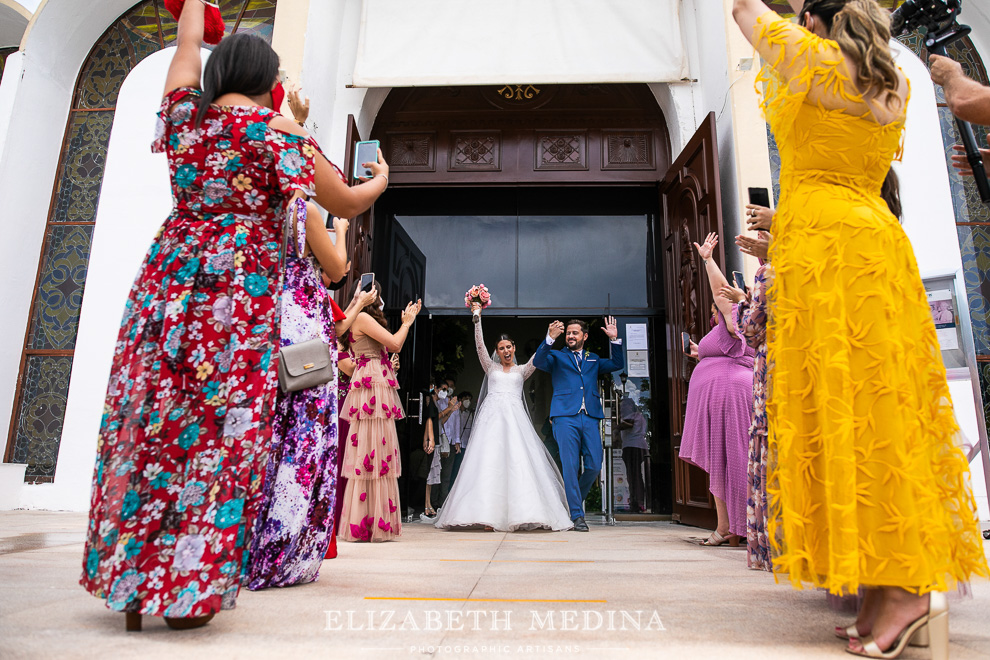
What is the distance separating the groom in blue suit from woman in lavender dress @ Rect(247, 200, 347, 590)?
11.1 feet

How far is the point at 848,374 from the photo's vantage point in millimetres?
1403

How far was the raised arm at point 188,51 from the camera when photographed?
166 cm

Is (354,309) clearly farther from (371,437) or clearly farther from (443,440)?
(443,440)

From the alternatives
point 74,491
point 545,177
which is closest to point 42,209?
point 74,491

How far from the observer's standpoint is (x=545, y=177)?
645cm

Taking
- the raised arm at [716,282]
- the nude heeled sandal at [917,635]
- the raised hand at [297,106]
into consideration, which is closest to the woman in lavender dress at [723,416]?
the raised arm at [716,282]

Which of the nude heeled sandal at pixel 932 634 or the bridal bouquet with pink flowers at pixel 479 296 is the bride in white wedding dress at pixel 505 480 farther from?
the nude heeled sandal at pixel 932 634

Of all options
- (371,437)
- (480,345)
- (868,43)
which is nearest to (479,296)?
(480,345)

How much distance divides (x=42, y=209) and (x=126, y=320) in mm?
5579

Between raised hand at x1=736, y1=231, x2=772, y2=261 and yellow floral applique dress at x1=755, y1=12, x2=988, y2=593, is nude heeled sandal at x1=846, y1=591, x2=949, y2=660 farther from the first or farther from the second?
raised hand at x1=736, y1=231, x2=772, y2=261

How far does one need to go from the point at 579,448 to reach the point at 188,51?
4653 mm

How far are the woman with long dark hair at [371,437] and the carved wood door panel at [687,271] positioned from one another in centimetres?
240

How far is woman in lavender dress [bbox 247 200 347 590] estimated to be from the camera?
2.11m

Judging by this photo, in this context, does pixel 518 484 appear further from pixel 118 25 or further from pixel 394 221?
pixel 118 25
